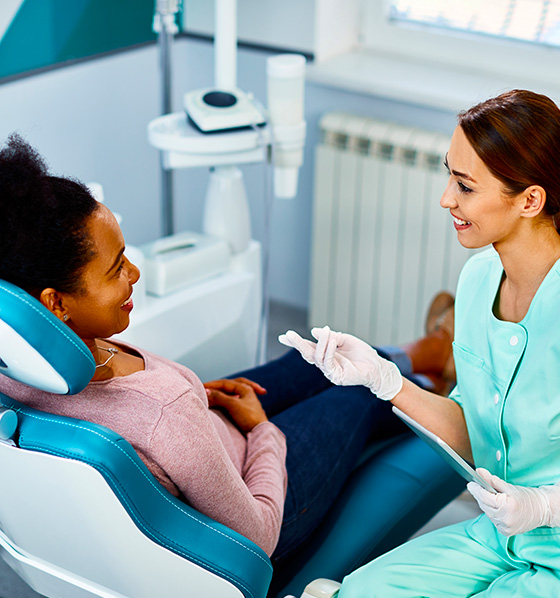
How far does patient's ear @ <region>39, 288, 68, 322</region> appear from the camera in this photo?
3.78 ft

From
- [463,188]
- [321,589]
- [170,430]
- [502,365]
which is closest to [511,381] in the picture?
[502,365]

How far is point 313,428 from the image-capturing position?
1.71m

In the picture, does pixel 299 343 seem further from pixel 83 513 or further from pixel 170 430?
pixel 83 513

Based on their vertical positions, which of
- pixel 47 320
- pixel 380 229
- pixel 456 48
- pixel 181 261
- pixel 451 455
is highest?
pixel 47 320

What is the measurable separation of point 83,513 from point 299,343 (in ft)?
1.37

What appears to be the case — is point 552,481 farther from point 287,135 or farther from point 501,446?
point 287,135

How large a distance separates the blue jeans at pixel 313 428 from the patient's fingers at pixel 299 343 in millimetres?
309

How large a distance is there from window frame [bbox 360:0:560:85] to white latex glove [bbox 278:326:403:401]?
4.88ft

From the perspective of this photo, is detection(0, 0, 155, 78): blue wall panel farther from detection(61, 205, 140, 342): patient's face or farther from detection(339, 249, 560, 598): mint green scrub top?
detection(339, 249, 560, 598): mint green scrub top

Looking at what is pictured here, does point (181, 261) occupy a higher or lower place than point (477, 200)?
lower

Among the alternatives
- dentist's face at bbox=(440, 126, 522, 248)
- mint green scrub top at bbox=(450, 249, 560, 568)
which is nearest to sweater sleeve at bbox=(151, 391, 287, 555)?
mint green scrub top at bbox=(450, 249, 560, 568)

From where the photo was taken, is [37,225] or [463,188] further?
[463,188]

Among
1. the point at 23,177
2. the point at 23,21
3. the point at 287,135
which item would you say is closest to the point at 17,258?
the point at 23,177

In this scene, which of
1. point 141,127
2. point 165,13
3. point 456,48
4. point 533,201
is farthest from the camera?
point 141,127
